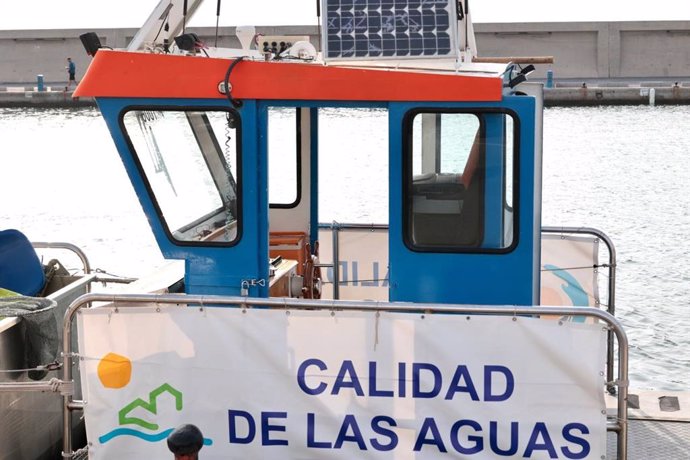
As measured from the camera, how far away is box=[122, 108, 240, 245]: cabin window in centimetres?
619

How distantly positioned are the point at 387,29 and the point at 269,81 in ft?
2.44

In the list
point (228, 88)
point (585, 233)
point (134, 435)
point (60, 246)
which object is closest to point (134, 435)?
point (134, 435)

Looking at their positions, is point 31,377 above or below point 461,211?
below

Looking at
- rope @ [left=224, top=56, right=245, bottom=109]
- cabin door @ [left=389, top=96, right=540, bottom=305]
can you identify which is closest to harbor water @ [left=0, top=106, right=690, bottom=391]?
cabin door @ [left=389, top=96, right=540, bottom=305]

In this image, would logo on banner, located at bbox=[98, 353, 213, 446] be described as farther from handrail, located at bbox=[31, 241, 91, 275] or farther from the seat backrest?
handrail, located at bbox=[31, 241, 91, 275]

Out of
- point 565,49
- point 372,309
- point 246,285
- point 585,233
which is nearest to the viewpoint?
point 372,309

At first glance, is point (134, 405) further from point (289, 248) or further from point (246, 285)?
point (289, 248)

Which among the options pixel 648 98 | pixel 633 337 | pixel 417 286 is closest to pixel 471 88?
pixel 417 286

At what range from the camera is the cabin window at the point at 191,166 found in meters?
6.19

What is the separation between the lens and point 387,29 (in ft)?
20.1

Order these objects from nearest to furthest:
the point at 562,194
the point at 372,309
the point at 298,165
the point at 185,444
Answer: the point at 185,444 < the point at 372,309 < the point at 298,165 < the point at 562,194

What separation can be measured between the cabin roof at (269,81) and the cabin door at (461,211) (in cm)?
12

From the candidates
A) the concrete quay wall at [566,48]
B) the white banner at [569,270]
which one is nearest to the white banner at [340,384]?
the white banner at [569,270]

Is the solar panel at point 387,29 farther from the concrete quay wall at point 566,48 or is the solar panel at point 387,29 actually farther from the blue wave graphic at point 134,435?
the concrete quay wall at point 566,48
